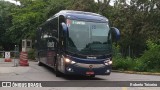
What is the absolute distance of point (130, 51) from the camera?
38625 millimetres

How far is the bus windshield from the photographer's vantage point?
19141mm

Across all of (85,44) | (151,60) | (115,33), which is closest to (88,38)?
(85,44)

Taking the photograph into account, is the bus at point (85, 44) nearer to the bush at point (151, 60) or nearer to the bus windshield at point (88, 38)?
the bus windshield at point (88, 38)

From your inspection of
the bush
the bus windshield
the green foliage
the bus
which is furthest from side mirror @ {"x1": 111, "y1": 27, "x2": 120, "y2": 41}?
the green foliage

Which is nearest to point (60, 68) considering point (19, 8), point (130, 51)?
point (130, 51)

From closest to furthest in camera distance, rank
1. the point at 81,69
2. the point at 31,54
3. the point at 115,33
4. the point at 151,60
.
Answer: the point at 81,69 < the point at 115,33 < the point at 151,60 < the point at 31,54

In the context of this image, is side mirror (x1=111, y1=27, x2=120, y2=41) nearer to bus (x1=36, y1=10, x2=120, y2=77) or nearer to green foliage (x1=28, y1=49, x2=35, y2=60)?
bus (x1=36, y1=10, x2=120, y2=77)

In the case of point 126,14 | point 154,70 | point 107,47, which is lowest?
point 154,70

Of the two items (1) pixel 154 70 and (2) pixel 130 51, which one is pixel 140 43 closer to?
(2) pixel 130 51

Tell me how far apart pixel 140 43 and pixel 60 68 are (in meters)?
A: 22.3

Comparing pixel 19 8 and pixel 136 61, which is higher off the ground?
pixel 19 8

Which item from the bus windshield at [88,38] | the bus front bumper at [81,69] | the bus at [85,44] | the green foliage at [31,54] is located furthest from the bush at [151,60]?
the green foliage at [31,54]

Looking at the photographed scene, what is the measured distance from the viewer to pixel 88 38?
19.3m

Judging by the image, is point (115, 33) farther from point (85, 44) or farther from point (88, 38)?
point (85, 44)
